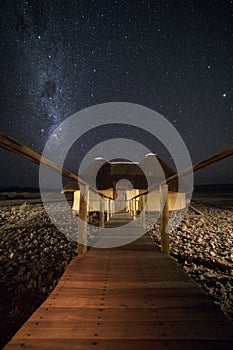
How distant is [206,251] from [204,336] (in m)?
5.47

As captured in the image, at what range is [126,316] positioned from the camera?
2.04 meters

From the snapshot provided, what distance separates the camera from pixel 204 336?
67.0 inches

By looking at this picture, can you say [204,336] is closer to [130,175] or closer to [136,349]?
[136,349]

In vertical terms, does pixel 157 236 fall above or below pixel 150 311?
below

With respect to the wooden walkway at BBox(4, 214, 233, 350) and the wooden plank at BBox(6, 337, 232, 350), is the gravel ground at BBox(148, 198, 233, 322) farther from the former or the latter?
the wooden plank at BBox(6, 337, 232, 350)

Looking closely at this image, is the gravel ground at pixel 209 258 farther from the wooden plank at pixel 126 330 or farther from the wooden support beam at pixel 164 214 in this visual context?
the wooden plank at pixel 126 330

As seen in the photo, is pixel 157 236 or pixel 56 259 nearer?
pixel 56 259

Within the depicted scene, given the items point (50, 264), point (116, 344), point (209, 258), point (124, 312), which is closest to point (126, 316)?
point (124, 312)

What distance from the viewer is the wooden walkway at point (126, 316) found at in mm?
1643

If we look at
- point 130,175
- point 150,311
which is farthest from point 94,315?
point 130,175

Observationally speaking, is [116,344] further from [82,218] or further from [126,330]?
[82,218]

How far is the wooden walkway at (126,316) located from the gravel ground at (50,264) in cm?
150

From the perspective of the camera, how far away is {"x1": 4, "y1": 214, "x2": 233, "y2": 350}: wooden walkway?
164 cm

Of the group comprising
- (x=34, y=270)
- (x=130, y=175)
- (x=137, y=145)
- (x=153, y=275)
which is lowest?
(x=34, y=270)
